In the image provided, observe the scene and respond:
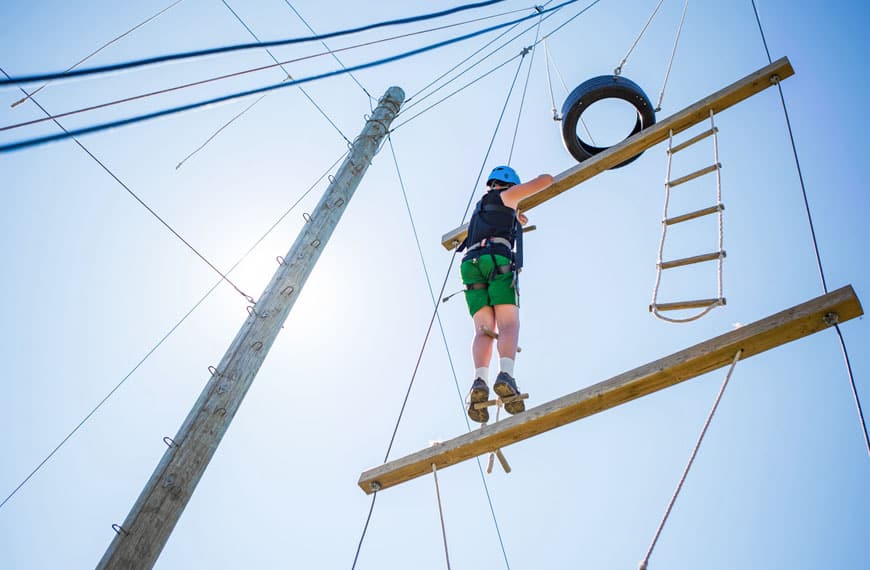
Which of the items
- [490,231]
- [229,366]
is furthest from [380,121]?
[229,366]

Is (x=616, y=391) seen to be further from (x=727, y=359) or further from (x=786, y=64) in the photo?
(x=786, y=64)

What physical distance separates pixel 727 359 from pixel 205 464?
249 cm

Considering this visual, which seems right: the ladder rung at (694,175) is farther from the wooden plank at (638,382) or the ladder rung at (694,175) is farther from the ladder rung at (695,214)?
the wooden plank at (638,382)

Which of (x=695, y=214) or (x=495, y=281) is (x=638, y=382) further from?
(x=695, y=214)

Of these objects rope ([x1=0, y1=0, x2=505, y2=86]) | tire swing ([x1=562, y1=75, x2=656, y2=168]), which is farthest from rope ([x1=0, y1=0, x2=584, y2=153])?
tire swing ([x1=562, y1=75, x2=656, y2=168])

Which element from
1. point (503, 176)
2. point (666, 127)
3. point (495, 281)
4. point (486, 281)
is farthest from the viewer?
point (666, 127)

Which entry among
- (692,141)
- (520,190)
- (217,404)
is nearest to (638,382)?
(520,190)

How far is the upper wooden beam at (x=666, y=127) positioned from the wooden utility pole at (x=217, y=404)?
1.84 meters

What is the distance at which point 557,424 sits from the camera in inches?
124

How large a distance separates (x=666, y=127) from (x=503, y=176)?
5.05 feet

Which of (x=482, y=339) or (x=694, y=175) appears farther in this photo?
(x=694, y=175)

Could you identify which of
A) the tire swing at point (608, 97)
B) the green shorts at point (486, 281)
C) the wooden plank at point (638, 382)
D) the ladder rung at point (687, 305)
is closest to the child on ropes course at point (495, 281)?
the green shorts at point (486, 281)

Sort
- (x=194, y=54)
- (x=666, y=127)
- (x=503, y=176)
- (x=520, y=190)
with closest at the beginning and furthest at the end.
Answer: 1. (x=194, y=54)
2. (x=520, y=190)
3. (x=503, y=176)
4. (x=666, y=127)

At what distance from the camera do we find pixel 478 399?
352 cm
